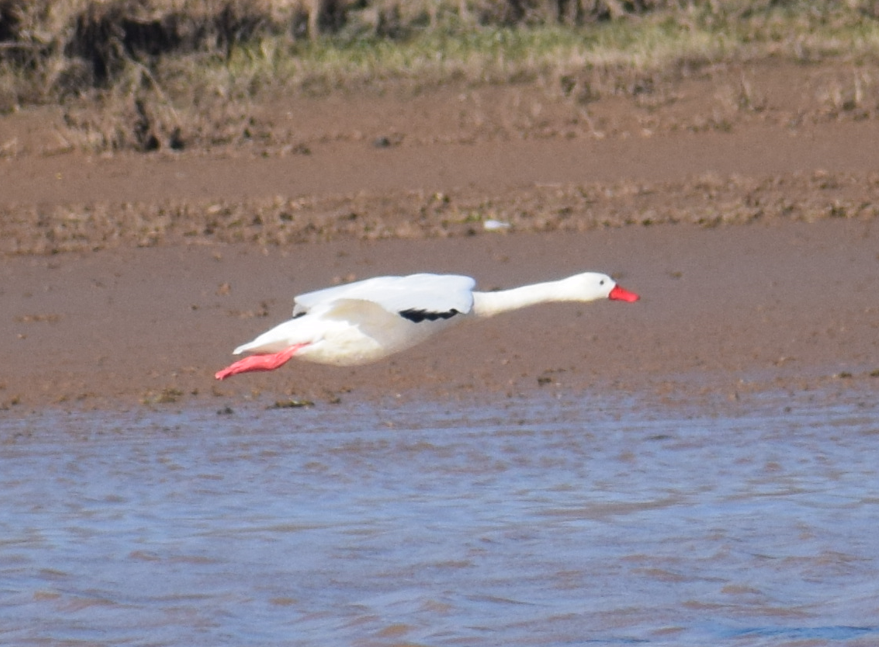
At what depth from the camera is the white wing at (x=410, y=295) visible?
22.2ft

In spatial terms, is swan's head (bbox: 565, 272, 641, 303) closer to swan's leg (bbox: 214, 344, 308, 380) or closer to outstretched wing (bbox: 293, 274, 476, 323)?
outstretched wing (bbox: 293, 274, 476, 323)

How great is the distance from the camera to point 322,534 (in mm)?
6441

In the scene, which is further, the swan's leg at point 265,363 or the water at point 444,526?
the swan's leg at point 265,363

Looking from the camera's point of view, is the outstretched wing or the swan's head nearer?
the outstretched wing

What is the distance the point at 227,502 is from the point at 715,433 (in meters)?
2.23

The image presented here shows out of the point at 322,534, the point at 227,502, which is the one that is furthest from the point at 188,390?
the point at 322,534

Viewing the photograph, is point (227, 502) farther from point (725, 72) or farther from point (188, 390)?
A: point (725, 72)

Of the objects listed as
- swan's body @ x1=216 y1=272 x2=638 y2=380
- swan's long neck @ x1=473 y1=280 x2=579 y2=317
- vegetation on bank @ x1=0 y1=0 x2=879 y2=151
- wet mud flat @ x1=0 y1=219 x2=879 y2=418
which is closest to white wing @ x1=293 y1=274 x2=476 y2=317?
swan's body @ x1=216 y1=272 x2=638 y2=380

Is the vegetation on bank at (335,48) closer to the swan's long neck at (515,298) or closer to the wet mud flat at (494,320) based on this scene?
the wet mud flat at (494,320)

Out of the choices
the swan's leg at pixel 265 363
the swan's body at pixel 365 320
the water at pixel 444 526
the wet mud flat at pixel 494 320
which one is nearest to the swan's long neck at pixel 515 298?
the swan's body at pixel 365 320

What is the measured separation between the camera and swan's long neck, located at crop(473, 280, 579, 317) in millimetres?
7242

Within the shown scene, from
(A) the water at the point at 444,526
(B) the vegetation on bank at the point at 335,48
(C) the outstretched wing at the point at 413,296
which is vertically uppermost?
(B) the vegetation on bank at the point at 335,48

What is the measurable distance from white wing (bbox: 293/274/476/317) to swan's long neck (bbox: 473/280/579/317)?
127mm

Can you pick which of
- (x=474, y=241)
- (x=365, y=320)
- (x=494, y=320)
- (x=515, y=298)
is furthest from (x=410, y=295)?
(x=474, y=241)
